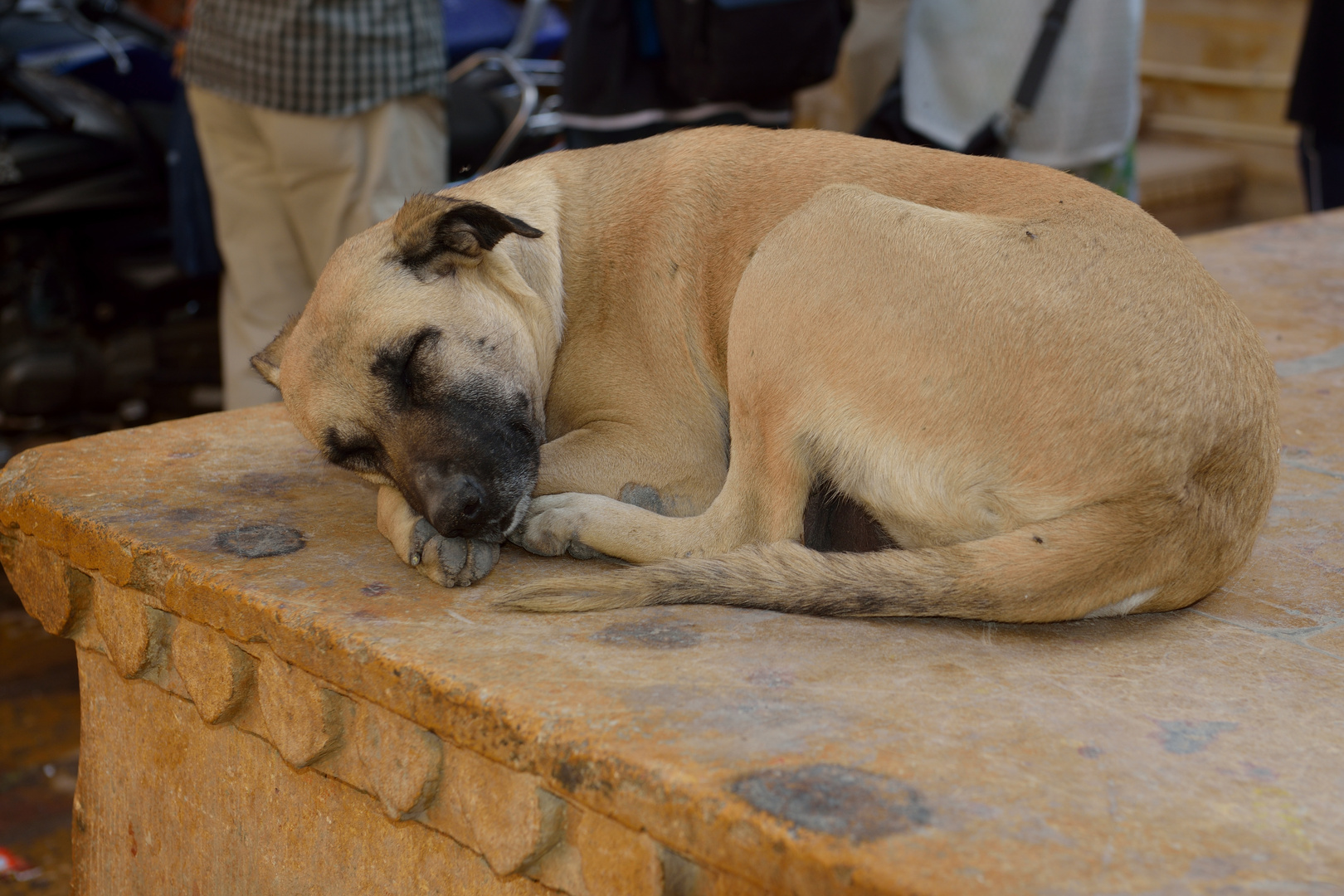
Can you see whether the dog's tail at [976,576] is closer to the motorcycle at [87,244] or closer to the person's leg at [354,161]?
the person's leg at [354,161]

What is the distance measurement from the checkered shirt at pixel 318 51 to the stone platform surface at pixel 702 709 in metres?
1.88

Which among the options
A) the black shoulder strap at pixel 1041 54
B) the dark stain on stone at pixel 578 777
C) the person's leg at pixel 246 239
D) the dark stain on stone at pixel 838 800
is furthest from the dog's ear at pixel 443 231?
the black shoulder strap at pixel 1041 54

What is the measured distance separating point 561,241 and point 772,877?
1.77 m

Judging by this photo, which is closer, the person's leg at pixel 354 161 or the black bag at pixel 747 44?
the black bag at pixel 747 44

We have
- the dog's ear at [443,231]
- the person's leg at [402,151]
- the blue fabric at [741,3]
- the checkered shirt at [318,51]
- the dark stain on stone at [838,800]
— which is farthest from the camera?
the person's leg at [402,151]

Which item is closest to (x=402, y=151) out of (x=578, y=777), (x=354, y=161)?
(x=354, y=161)

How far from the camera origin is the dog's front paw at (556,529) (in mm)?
2512

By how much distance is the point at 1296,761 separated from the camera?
1738mm

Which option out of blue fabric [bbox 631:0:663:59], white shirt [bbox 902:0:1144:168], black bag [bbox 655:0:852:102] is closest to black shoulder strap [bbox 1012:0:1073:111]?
white shirt [bbox 902:0:1144:168]

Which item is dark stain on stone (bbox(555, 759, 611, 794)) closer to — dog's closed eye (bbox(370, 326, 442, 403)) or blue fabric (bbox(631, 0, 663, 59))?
dog's closed eye (bbox(370, 326, 442, 403))

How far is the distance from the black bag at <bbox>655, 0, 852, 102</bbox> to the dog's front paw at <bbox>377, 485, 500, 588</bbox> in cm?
234

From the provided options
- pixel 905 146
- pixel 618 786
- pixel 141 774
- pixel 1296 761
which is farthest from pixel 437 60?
pixel 1296 761

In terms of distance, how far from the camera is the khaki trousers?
4.38 meters

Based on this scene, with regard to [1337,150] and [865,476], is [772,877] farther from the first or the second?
[1337,150]
